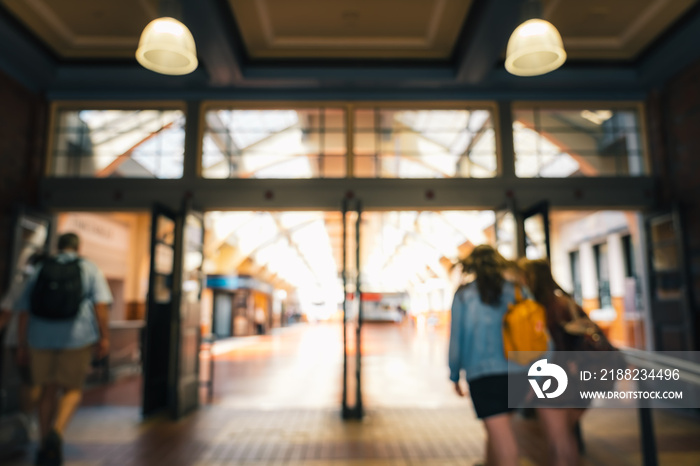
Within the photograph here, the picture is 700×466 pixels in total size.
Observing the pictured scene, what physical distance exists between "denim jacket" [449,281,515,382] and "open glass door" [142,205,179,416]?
3.40 metres

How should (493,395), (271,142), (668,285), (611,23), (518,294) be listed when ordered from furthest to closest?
(271,142) → (668,285) → (611,23) → (518,294) → (493,395)

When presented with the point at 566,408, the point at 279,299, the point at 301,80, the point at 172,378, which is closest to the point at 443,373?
the point at 172,378

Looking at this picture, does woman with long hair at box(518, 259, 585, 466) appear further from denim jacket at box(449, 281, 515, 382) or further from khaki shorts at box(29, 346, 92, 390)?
khaki shorts at box(29, 346, 92, 390)

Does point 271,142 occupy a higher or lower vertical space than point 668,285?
higher

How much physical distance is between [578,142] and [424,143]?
1.74 m

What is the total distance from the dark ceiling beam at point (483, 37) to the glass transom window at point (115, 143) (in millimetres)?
3154

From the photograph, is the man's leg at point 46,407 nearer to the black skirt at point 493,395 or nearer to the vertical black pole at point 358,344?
the vertical black pole at point 358,344

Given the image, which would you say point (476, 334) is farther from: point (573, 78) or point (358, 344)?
point (573, 78)

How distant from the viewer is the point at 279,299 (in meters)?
34.1

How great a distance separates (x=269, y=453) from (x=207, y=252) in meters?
14.1

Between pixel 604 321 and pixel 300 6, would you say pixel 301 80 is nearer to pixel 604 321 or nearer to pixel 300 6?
pixel 300 6

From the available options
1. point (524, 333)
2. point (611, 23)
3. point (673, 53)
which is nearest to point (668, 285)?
point (673, 53)

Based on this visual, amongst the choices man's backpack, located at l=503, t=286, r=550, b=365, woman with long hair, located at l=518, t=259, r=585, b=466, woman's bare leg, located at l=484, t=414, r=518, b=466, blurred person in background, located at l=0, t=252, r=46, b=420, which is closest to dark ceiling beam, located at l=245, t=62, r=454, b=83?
blurred person in background, located at l=0, t=252, r=46, b=420

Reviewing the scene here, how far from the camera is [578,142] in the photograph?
5758 millimetres
